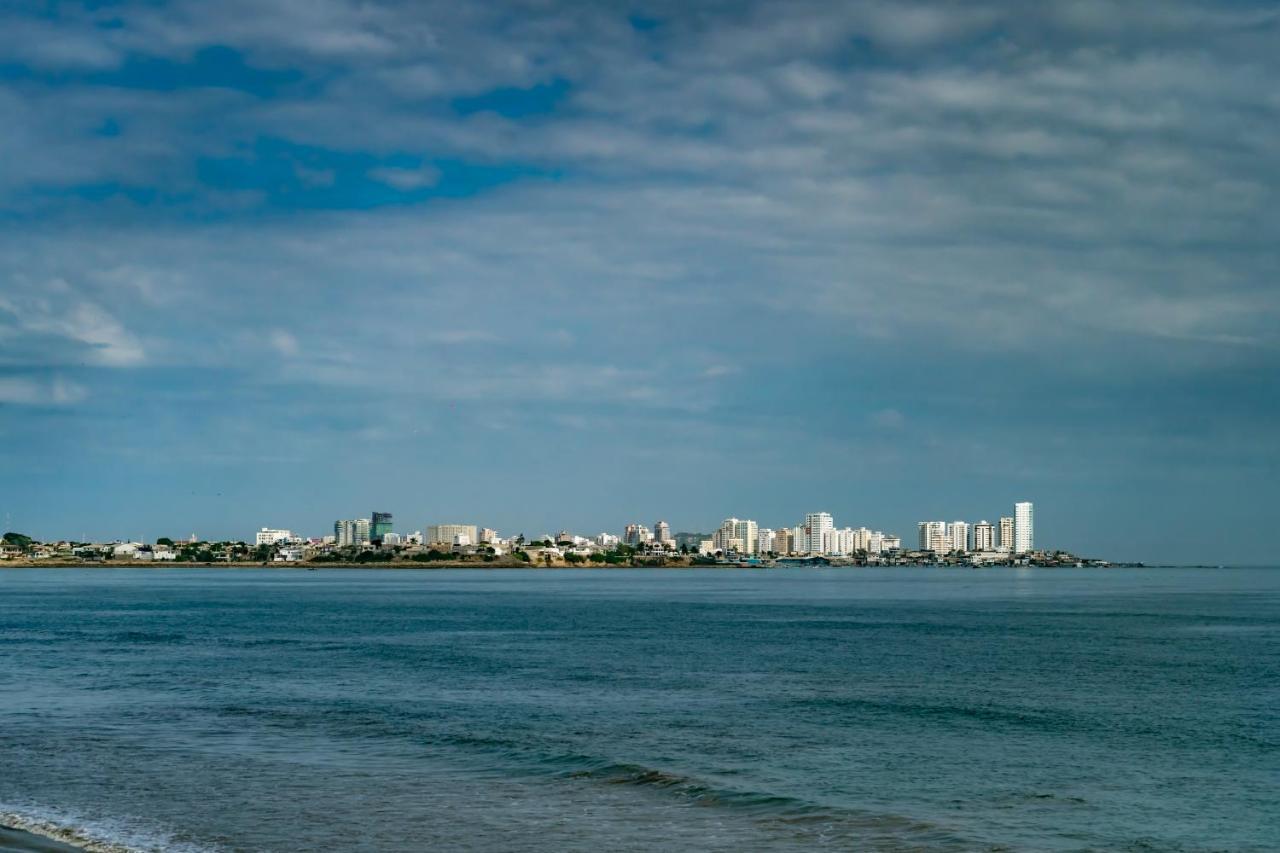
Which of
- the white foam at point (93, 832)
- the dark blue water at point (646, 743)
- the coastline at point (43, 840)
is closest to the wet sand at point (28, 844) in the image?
the coastline at point (43, 840)

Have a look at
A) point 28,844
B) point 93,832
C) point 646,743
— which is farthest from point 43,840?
point 646,743

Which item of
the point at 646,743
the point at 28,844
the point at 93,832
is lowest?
the point at 646,743

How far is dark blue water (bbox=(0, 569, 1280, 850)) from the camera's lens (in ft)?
71.3

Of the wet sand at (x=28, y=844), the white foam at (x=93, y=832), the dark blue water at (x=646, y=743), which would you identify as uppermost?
the wet sand at (x=28, y=844)

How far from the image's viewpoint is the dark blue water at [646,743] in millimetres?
21719

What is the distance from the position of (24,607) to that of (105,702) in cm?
7662

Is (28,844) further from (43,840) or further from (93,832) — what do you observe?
(93,832)

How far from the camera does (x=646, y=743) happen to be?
3019 cm

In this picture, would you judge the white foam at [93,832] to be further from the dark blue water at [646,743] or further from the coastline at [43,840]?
the dark blue water at [646,743]

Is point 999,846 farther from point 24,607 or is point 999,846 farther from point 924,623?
point 24,607

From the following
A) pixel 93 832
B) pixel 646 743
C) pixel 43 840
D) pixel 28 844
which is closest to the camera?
pixel 28 844

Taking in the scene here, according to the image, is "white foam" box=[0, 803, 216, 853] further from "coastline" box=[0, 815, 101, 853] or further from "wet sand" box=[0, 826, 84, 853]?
"wet sand" box=[0, 826, 84, 853]

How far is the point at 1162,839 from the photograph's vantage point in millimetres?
21219

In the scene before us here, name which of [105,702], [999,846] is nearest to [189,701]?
[105,702]
